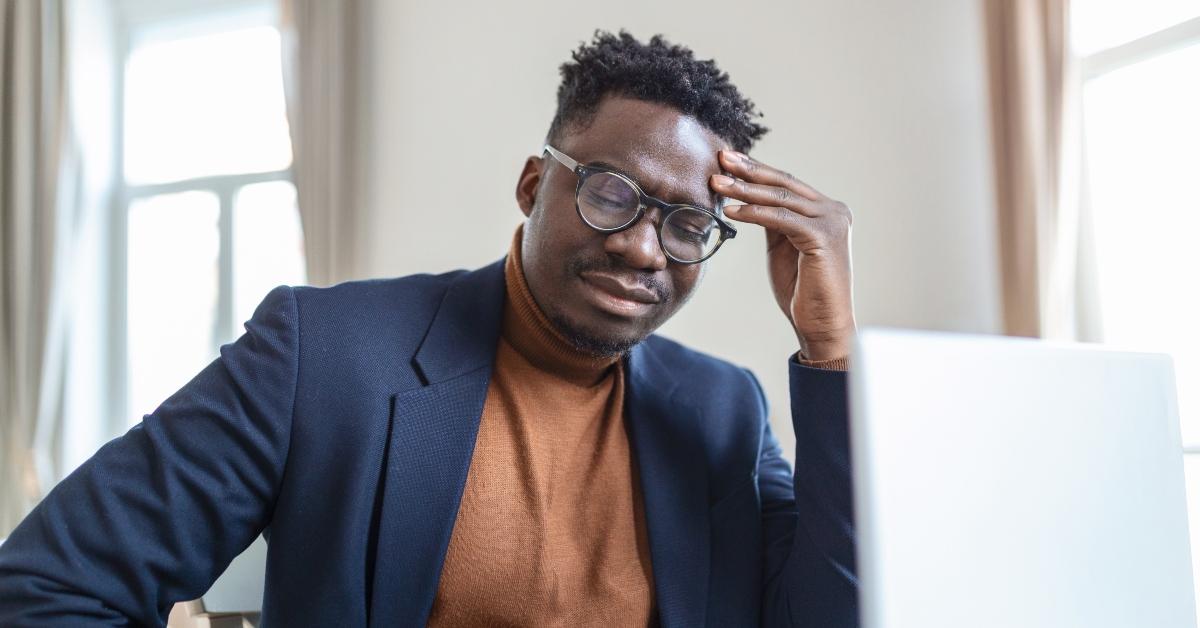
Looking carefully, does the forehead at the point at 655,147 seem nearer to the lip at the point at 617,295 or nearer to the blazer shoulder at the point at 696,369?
the lip at the point at 617,295

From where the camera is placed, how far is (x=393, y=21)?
12.9 feet

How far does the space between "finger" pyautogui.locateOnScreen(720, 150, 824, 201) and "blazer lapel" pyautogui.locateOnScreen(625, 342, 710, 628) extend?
379mm

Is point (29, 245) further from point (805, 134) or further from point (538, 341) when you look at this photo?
point (538, 341)

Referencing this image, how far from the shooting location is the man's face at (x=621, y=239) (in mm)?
1305

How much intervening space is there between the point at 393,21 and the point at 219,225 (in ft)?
4.95

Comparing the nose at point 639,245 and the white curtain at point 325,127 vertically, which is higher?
the white curtain at point 325,127

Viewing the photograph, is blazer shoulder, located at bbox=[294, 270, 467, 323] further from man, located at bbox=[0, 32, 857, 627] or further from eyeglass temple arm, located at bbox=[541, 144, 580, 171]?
eyeglass temple arm, located at bbox=[541, 144, 580, 171]

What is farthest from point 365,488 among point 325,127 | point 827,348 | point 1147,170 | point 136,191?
point 136,191

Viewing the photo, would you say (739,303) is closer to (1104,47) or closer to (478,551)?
(1104,47)

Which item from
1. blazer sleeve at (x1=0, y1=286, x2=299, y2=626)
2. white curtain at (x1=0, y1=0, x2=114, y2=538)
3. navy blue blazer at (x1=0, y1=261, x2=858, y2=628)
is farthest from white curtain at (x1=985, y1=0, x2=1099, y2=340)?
white curtain at (x1=0, y1=0, x2=114, y2=538)

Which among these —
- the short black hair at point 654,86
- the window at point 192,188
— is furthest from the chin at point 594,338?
the window at point 192,188

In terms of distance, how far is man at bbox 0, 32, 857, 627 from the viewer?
1.10 m

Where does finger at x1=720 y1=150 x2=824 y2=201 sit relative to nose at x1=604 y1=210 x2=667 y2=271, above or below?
above

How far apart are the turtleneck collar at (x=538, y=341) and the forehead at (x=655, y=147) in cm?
24
